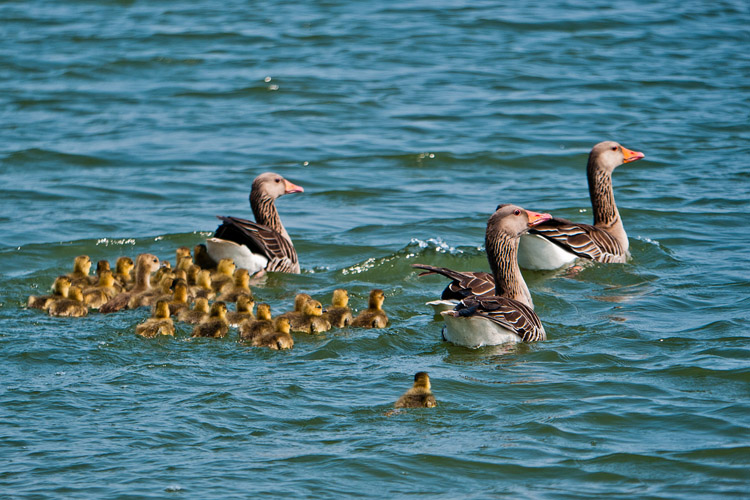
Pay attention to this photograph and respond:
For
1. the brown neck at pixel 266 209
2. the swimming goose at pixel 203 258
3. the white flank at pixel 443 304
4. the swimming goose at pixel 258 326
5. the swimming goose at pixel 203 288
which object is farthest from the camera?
the brown neck at pixel 266 209

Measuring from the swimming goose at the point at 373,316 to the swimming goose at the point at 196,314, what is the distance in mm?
1462

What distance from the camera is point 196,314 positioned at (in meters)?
10.6

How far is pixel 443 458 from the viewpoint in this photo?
7578mm

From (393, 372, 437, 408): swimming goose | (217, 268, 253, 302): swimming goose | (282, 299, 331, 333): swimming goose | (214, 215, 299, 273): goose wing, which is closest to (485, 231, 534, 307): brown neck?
(282, 299, 331, 333): swimming goose

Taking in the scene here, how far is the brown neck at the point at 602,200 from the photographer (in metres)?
13.9

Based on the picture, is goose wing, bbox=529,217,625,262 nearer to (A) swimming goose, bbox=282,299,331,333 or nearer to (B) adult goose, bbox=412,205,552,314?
(B) adult goose, bbox=412,205,552,314

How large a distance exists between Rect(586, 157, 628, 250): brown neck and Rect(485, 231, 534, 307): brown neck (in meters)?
3.52

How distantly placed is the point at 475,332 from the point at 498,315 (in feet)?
0.89

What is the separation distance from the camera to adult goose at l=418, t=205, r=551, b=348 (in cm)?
966

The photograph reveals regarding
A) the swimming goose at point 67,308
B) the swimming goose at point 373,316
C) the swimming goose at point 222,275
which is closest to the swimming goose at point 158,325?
the swimming goose at point 67,308

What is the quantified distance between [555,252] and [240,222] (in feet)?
12.3

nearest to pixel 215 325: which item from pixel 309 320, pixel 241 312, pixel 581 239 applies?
pixel 241 312

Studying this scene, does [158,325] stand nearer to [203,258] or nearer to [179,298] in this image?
[179,298]

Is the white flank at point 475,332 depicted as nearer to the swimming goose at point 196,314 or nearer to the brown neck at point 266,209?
the swimming goose at point 196,314
